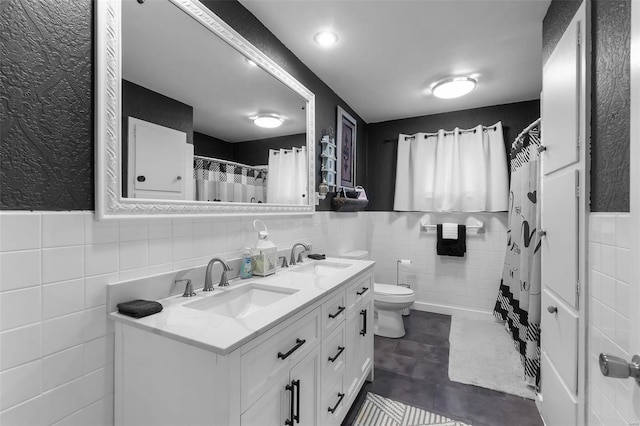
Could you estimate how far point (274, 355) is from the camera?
39.2 inches

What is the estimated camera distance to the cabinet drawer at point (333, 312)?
1.35 meters

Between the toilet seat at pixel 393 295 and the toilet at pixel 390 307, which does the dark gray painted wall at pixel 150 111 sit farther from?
the toilet seat at pixel 393 295

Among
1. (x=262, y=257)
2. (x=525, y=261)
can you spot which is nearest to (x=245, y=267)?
(x=262, y=257)

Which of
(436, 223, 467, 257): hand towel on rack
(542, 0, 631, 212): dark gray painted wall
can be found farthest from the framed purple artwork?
(542, 0, 631, 212): dark gray painted wall

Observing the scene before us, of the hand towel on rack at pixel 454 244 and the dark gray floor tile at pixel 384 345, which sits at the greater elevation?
the hand towel on rack at pixel 454 244

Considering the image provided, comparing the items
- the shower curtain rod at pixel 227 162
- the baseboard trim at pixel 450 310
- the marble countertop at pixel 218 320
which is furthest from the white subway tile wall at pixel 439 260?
the marble countertop at pixel 218 320

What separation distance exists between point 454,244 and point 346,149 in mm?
1656

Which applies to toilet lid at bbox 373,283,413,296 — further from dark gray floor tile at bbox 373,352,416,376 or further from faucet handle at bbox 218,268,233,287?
faucet handle at bbox 218,268,233,287

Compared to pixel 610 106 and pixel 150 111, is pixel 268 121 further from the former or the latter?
pixel 610 106

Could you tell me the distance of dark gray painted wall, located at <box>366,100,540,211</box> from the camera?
122 inches

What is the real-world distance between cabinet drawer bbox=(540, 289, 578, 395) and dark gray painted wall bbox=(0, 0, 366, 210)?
6.39 ft

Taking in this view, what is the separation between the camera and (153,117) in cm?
118

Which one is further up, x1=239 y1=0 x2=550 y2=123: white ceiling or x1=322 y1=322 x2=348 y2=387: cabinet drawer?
x1=239 y1=0 x2=550 y2=123: white ceiling

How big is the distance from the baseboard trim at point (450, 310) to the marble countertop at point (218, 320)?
2559mm
